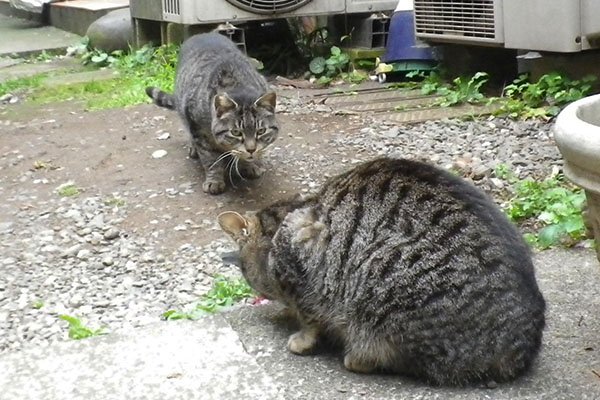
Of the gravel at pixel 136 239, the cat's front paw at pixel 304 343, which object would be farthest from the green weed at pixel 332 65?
the cat's front paw at pixel 304 343

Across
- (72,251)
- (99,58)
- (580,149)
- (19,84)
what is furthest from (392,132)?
(99,58)

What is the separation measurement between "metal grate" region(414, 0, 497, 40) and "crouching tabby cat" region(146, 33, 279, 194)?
5.69 ft

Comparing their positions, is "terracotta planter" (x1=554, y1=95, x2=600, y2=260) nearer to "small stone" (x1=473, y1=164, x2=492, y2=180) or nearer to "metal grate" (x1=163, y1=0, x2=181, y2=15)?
"small stone" (x1=473, y1=164, x2=492, y2=180)

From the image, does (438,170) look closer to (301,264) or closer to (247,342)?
(301,264)

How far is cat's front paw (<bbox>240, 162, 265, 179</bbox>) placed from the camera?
5195mm

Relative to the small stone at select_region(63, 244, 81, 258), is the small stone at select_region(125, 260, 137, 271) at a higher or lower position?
Result: lower

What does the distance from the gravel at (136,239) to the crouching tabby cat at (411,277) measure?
3.26ft

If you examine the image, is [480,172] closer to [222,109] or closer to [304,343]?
[222,109]

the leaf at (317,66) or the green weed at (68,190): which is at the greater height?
the leaf at (317,66)

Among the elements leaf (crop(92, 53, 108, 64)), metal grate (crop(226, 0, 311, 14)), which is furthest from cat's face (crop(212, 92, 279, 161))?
leaf (crop(92, 53, 108, 64))

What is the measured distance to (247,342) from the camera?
9.46 feet

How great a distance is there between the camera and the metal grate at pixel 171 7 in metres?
7.55

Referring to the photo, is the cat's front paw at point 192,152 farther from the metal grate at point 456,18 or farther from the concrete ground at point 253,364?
the concrete ground at point 253,364

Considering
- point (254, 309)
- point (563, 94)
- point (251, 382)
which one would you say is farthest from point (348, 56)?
point (251, 382)
